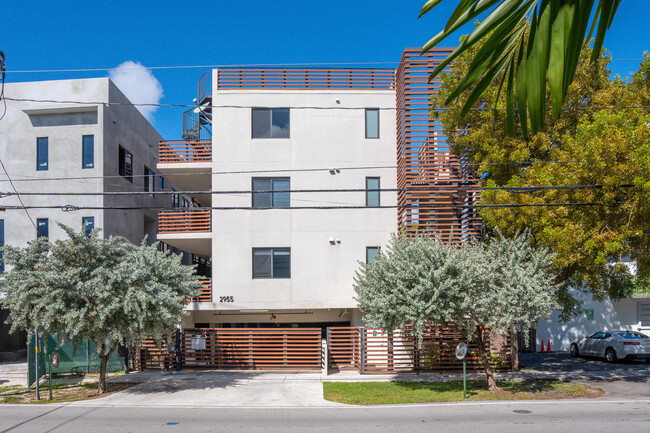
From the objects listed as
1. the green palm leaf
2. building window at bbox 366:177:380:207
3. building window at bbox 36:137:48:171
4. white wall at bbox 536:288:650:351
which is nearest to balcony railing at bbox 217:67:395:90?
building window at bbox 366:177:380:207

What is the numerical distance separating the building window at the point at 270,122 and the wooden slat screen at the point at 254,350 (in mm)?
7687

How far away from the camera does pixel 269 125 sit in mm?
23203

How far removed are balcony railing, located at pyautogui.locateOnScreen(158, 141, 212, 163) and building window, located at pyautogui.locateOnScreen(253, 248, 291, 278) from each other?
443 cm

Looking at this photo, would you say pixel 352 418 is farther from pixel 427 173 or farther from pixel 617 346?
pixel 617 346

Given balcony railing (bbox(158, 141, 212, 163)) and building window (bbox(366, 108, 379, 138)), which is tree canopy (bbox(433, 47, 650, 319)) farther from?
balcony railing (bbox(158, 141, 212, 163))

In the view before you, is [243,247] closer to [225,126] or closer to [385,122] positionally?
[225,126]

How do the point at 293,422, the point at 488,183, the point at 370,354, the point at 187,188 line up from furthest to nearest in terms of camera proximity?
the point at 187,188 < the point at 370,354 < the point at 488,183 < the point at 293,422

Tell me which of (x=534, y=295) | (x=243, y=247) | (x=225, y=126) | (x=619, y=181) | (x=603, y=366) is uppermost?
(x=225, y=126)

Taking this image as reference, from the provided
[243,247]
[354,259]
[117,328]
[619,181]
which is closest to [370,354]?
[354,259]

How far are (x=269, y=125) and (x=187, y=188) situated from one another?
5798 millimetres

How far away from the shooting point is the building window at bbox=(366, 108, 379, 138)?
76.4ft

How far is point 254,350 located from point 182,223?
19.1ft

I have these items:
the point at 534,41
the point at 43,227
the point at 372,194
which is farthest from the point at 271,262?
the point at 534,41

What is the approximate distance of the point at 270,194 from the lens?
74.4 ft
